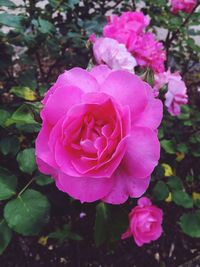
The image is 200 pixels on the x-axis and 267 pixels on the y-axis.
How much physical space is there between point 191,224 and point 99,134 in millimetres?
667

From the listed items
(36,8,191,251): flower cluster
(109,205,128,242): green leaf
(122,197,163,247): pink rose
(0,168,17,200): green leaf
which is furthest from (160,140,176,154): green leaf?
(36,8,191,251): flower cluster

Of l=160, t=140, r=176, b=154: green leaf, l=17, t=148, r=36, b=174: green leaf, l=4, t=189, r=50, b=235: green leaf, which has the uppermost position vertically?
l=17, t=148, r=36, b=174: green leaf

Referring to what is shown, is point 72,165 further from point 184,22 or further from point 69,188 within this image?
point 184,22

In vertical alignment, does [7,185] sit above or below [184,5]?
below

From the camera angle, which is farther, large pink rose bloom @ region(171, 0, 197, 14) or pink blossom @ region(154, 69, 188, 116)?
large pink rose bloom @ region(171, 0, 197, 14)

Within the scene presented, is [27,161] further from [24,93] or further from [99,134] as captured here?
[99,134]

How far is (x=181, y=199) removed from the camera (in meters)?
1.06

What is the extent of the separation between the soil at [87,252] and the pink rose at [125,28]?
603 mm

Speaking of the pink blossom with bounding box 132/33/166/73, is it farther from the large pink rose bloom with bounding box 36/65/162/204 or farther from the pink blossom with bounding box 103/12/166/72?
the large pink rose bloom with bounding box 36/65/162/204

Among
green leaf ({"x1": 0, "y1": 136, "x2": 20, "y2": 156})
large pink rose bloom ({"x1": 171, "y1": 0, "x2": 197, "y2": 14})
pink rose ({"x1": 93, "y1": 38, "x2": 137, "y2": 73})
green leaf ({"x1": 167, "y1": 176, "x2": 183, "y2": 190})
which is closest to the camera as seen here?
pink rose ({"x1": 93, "y1": 38, "x2": 137, "y2": 73})

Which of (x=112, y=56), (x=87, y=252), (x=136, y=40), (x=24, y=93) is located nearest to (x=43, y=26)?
(x=24, y=93)

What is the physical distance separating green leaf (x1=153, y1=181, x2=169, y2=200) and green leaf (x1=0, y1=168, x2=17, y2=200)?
44cm

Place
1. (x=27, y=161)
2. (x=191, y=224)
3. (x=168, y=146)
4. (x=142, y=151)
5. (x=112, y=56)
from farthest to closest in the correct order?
(x=168, y=146), (x=191, y=224), (x=27, y=161), (x=112, y=56), (x=142, y=151)

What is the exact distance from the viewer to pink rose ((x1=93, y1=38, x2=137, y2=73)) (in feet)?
2.39
